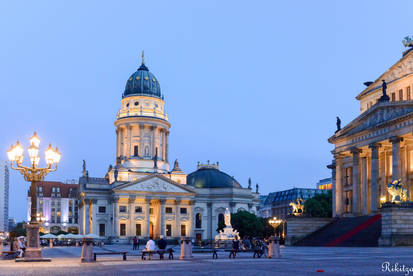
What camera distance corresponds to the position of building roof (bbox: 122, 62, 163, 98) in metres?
136

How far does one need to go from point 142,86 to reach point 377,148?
83060mm

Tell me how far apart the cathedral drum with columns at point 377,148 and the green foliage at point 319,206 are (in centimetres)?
3080

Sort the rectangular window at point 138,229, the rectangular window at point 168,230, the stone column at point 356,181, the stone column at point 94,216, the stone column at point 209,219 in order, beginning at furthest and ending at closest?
the stone column at point 209,219, the rectangular window at point 168,230, the rectangular window at point 138,229, the stone column at point 94,216, the stone column at point 356,181

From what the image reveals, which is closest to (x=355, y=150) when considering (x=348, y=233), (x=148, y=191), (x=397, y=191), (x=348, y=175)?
(x=348, y=175)

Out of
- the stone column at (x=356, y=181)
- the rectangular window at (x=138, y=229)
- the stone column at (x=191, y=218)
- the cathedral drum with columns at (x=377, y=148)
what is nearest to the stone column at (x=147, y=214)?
the rectangular window at (x=138, y=229)

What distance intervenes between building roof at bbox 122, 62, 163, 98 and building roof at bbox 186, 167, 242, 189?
2324 centimetres

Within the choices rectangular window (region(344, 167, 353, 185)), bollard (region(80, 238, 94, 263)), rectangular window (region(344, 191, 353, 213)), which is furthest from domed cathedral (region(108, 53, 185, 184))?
bollard (region(80, 238, 94, 263))

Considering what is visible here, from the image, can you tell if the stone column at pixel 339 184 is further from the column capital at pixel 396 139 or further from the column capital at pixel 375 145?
the column capital at pixel 396 139

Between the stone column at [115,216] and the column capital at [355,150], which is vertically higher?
the column capital at [355,150]

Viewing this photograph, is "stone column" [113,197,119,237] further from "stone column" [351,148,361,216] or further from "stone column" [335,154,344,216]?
"stone column" [351,148,361,216]

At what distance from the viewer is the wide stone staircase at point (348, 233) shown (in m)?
52.9

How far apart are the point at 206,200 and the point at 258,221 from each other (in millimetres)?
26923

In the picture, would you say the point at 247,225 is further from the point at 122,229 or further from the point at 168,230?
the point at 122,229

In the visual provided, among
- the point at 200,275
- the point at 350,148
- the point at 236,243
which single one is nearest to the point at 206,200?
the point at 350,148
